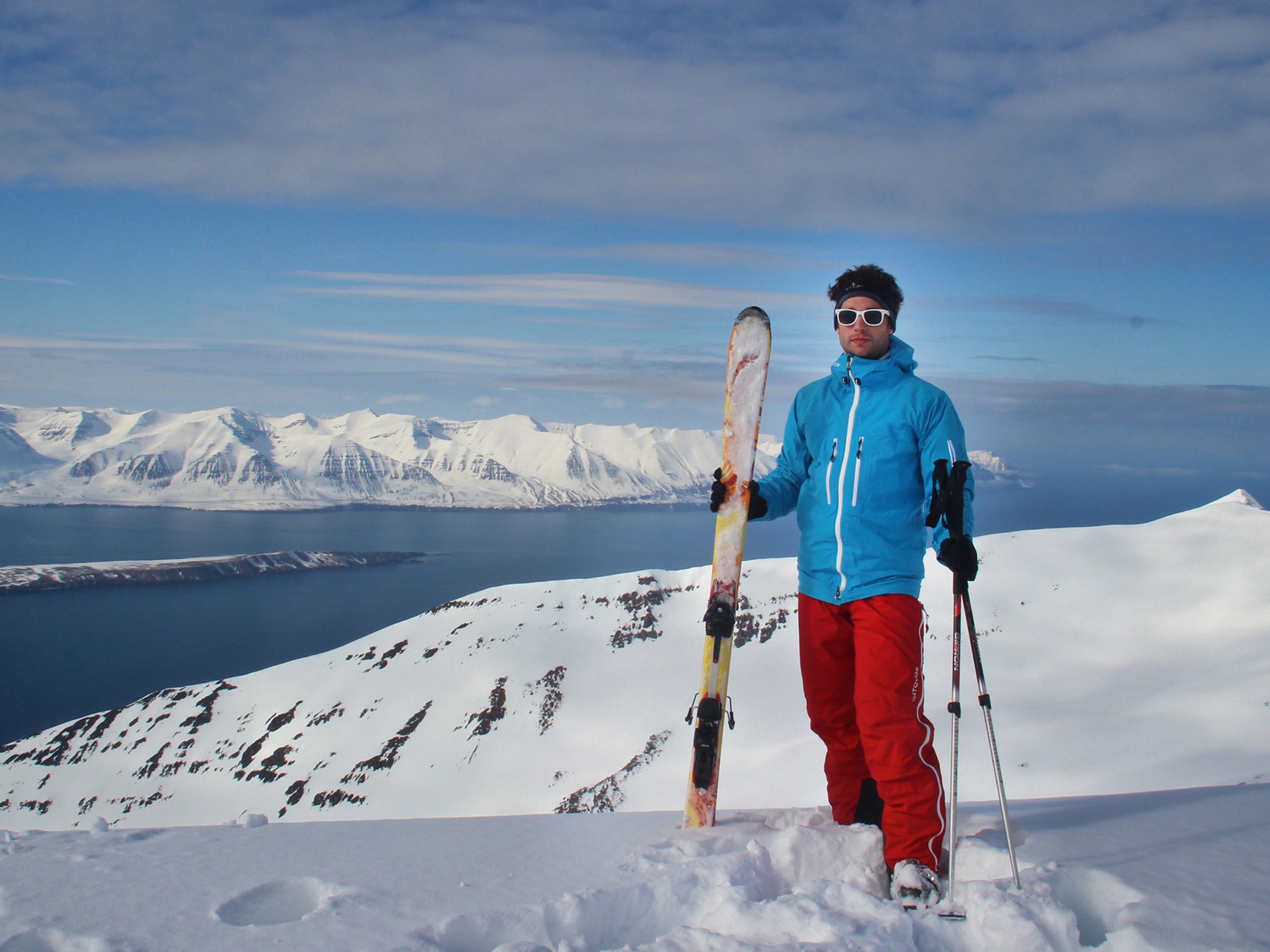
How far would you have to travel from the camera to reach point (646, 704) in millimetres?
52000

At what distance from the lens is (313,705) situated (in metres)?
62.5

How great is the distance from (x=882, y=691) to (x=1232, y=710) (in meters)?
24.4

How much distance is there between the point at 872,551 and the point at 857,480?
360 millimetres

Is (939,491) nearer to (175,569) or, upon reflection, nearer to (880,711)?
(880,711)

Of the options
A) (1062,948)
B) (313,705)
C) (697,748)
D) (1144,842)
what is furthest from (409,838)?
(313,705)

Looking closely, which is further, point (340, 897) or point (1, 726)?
point (1, 726)

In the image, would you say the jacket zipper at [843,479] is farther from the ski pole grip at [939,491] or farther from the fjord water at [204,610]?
the fjord water at [204,610]

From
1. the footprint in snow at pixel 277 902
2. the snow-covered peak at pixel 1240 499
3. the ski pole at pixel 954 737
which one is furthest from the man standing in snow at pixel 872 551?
the snow-covered peak at pixel 1240 499

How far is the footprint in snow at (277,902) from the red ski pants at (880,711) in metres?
2.27

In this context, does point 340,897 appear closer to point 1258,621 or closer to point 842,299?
point 842,299

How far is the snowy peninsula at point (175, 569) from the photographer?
133 meters

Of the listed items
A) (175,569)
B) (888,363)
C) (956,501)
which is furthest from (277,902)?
(175,569)

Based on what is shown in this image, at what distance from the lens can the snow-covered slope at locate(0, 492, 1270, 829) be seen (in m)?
25.4

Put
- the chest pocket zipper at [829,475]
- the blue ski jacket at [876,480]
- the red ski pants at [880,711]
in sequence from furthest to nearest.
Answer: the chest pocket zipper at [829,475] < the blue ski jacket at [876,480] < the red ski pants at [880,711]
